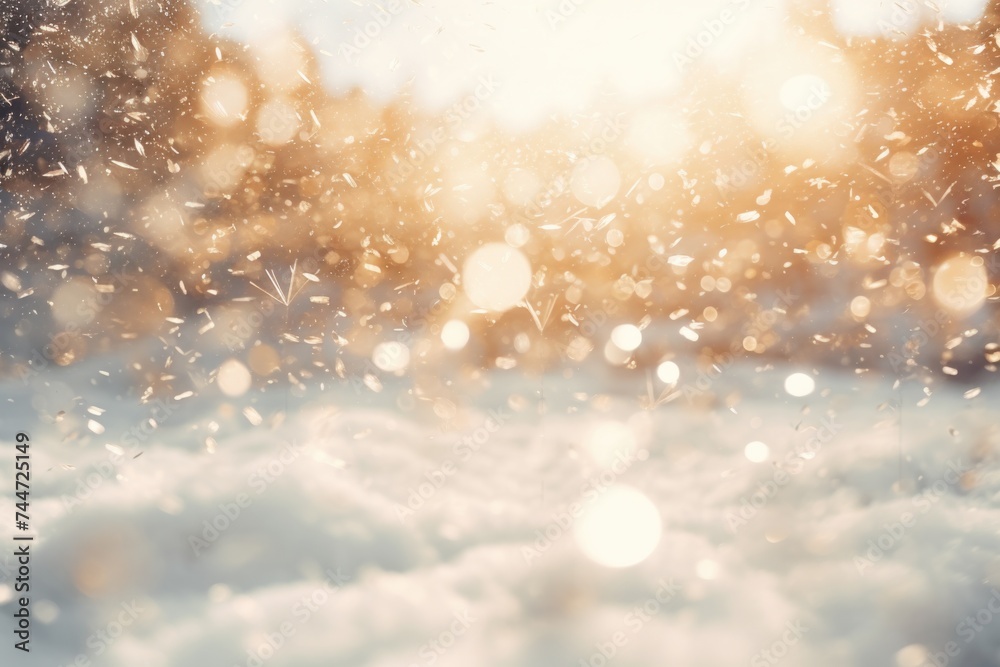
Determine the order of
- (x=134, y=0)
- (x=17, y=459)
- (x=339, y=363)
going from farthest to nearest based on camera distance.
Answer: (x=339, y=363)
(x=134, y=0)
(x=17, y=459)

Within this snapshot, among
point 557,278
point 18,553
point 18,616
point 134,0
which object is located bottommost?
point 18,616

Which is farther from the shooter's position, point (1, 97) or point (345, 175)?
point (345, 175)

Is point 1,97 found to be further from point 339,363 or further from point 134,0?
point 339,363

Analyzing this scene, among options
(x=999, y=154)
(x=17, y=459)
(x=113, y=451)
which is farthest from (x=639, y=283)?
(x=17, y=459)

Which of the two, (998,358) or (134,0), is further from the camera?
(998,358)

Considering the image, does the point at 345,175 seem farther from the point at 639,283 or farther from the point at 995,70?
the point at 995,70

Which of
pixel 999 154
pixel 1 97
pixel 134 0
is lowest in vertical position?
pixel 999 154

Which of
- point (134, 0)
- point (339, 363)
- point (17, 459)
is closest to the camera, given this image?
point (17, 459)

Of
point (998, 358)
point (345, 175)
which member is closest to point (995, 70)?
point (998, 358)

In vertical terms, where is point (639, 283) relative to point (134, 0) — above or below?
below
